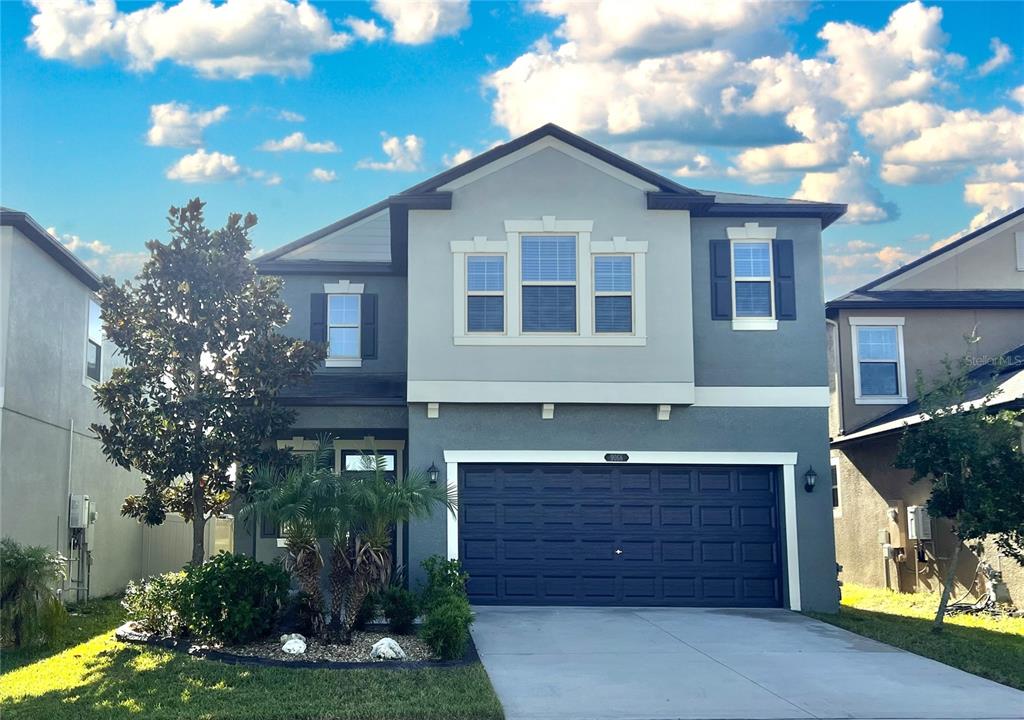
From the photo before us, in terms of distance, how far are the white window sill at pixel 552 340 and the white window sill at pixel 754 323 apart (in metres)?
1.62

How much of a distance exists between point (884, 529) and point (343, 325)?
35.5 ft

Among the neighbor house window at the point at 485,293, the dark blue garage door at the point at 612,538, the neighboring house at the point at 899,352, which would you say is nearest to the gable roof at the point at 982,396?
the neighboring house at the point at 899,352

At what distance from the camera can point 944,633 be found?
1334 cm

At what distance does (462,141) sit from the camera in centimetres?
2055

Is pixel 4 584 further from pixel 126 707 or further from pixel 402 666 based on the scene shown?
pixel 402 666

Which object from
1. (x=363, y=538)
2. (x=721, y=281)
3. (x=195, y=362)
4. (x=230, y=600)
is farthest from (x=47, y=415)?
(x=721, y=281)

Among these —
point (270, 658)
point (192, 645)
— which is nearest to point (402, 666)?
point (270, 658)

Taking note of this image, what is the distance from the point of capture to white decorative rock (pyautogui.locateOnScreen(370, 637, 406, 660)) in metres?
10.6

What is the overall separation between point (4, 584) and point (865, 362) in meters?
15.2

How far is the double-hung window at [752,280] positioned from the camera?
51.4 feet

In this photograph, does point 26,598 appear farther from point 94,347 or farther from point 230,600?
point 94,347

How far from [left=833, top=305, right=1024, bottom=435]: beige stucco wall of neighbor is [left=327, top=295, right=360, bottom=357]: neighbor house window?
9.30m

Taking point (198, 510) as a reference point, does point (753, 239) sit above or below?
above

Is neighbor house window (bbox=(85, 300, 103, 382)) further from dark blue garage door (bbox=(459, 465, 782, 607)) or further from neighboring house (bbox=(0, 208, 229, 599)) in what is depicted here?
dark blue garage door (bbox=(459, 465, 782, 607))
